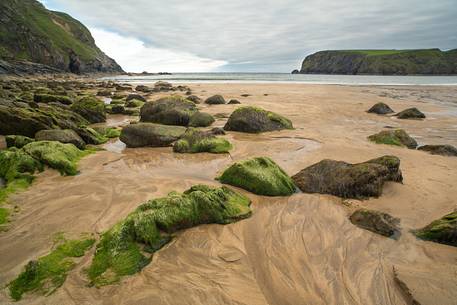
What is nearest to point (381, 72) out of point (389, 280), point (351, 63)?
point (351, 63)

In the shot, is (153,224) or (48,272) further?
(153,224)

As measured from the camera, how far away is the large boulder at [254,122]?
13.4m

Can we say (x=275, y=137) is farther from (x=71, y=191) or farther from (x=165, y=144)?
(x=71, y=191)

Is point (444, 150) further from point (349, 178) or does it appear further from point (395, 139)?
point (349, 178)

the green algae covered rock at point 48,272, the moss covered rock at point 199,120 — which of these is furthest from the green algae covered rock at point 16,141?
the moss covered rock at point 199,120

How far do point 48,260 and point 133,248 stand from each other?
1123 millimetres

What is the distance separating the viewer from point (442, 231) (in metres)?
4.87

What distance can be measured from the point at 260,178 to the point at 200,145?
396 cm

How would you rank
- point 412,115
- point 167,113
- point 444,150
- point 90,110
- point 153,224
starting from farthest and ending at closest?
point 412,115
point 90,110
point 167,113
point 444,150
point 153,224

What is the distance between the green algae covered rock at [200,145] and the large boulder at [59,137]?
329cm

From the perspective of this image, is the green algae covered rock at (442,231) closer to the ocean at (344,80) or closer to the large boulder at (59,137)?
the large boulder at (59,137)

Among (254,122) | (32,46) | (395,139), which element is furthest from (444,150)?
(32,46)

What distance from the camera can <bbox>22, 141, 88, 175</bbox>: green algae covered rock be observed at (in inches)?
311

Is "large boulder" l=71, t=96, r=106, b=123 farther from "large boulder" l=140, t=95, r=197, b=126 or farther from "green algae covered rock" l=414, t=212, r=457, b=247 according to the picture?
"green algae covered rock" l=414, t=212, r=457, b=247
